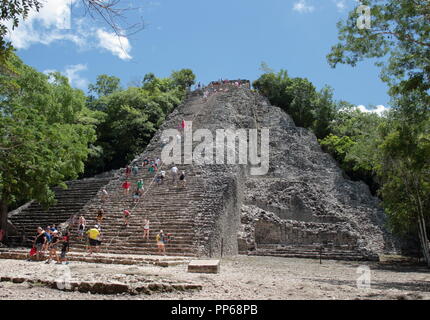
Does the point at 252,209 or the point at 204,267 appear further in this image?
the point at 252,209

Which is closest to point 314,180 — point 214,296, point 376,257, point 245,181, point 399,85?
point 245,181

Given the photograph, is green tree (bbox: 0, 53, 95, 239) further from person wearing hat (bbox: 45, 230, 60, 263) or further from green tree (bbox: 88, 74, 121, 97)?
green tree (bbox: 88, 74, 121, 97)

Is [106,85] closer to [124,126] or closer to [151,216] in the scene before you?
[124,126]

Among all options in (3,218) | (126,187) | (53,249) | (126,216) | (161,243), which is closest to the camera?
(53,249)

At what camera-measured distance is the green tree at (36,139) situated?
10.5 m

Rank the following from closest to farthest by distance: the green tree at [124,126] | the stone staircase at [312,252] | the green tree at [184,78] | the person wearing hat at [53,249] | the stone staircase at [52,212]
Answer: the person wearing hat at [53,249] < the stone staircase at [312,252] < the stone staircase at [52,212] < the green tree at [124,126] < the green tree at [184,78]

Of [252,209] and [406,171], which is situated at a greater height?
[406,171]

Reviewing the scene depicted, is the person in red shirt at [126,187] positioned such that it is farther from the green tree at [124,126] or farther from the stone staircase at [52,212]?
the green tree at [124,126]

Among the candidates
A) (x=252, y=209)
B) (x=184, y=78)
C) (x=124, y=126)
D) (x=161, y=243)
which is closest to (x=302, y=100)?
(x=184, y=78)

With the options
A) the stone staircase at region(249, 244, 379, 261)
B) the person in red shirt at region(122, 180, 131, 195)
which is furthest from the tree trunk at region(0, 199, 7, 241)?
the stone staircase at region(249, 244, 379, 261)

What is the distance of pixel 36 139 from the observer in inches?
504

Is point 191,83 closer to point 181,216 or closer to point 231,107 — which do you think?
point 231,107

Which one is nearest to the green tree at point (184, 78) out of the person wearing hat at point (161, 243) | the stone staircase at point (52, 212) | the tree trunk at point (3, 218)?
the stone staircase at point (52, 212)

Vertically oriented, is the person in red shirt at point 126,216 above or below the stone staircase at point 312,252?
above
